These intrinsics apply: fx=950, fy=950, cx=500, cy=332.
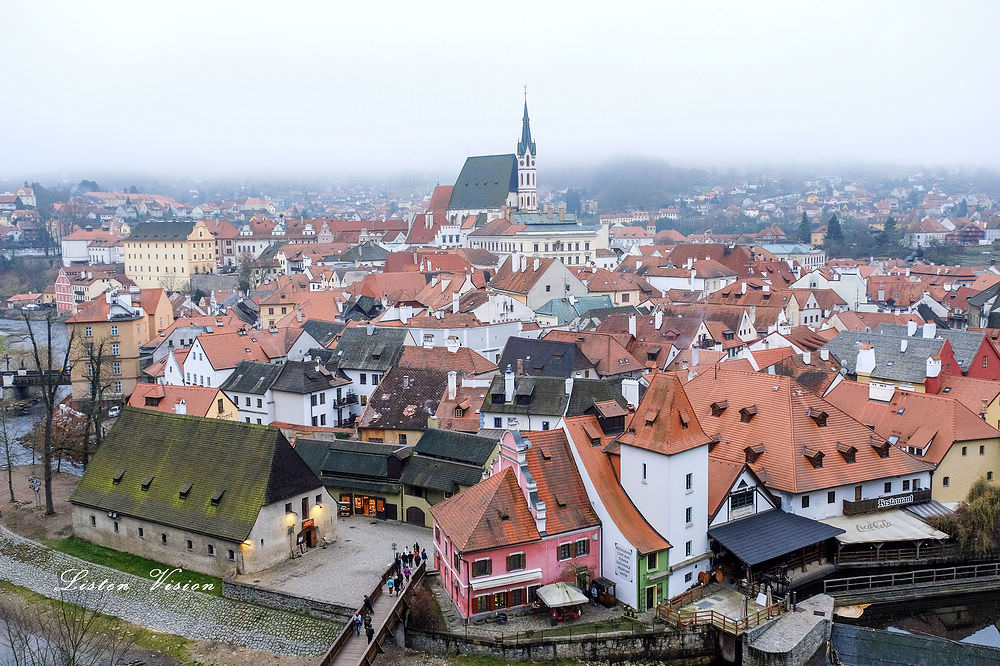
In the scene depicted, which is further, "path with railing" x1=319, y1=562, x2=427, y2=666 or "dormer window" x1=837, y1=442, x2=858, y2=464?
"dormer window" x1=837, y1=442, x2=858, y2=464

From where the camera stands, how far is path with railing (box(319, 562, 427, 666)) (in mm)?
31297

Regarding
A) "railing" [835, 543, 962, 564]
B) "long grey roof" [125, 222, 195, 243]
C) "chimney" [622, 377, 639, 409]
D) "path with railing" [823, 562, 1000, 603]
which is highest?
"long grey roof" [125, 222, 195, 243]

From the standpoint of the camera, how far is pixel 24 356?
94.6 m

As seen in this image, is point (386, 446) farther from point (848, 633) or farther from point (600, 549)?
point (848, 633)

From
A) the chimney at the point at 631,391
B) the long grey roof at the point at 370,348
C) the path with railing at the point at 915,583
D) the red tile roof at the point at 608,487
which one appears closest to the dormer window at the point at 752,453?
the path with railing at the point at 915,583

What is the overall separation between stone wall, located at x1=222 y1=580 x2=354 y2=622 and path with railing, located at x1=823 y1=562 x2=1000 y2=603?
60.6 feet

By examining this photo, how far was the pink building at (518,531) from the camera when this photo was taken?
3372 cm

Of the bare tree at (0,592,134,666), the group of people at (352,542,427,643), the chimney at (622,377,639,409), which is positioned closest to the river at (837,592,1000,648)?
the chimney at (622,377,639,409)

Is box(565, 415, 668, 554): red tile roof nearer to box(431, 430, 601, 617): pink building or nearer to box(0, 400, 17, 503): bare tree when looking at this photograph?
box(431, 430, 601, 617): pink building

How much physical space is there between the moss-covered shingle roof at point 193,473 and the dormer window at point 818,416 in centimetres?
2158

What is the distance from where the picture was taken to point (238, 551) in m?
38.3

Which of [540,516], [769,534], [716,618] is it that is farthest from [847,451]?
[540,516]

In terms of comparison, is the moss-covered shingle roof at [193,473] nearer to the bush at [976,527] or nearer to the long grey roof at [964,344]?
the bush at [976,527]

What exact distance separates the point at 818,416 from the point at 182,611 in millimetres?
27410
